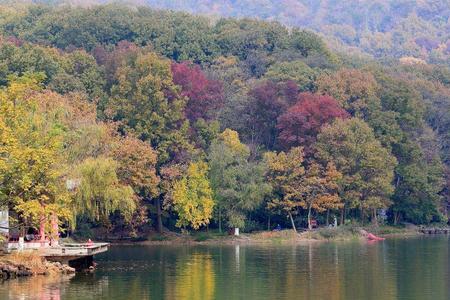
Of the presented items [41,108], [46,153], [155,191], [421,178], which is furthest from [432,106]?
[46,153]

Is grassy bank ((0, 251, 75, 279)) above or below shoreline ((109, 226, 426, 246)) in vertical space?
below

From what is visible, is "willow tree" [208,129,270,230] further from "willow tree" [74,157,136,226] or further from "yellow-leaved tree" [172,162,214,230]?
"willow tree" [74,157,136,226]

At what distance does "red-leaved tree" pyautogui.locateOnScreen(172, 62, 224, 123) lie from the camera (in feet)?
270

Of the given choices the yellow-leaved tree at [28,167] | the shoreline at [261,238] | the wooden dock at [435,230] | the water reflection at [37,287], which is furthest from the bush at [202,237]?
the water reflection at [37,287]

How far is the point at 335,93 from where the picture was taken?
283ft

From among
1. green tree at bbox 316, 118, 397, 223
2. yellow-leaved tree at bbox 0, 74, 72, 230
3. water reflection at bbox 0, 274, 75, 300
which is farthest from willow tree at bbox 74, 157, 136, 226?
green tree at bbox 316, 118, 397, 223

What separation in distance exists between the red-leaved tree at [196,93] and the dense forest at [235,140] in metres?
0.11

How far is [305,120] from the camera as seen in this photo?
264 ft

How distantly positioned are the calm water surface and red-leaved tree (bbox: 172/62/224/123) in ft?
61.9

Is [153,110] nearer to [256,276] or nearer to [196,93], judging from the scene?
[196,93]

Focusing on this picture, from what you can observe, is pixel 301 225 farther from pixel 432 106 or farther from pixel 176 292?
pixel 176 292

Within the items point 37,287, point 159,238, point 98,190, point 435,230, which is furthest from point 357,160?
point 37,287

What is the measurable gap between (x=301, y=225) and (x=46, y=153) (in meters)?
36.7

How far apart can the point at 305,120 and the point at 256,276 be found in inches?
1375
